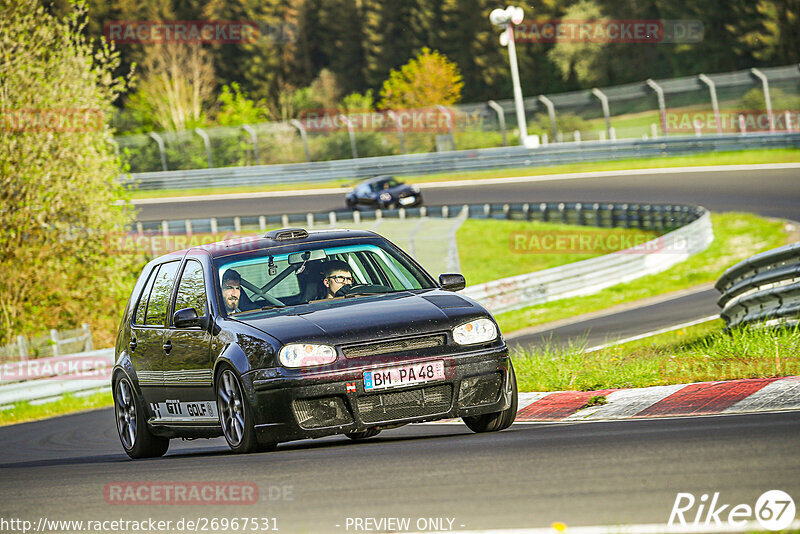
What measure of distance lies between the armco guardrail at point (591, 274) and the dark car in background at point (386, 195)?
16904 millimetres

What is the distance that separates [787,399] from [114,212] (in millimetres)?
21417

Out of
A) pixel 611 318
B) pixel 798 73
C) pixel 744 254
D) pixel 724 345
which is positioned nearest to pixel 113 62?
pixel 611 318

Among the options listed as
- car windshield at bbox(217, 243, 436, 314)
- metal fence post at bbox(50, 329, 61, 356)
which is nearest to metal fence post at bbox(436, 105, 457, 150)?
metal fence post at bbox(50, 329, 61, 356)

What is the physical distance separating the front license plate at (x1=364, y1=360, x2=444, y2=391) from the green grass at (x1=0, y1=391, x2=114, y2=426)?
35.1 feet

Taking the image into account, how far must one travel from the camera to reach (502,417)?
7.47 meters

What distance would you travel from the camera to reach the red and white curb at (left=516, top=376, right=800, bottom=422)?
6.86 meters

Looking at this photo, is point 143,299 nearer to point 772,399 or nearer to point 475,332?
point 475,332

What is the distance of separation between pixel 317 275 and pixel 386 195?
113 feet

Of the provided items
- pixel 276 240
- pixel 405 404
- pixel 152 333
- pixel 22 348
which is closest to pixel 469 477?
pixel 405 404

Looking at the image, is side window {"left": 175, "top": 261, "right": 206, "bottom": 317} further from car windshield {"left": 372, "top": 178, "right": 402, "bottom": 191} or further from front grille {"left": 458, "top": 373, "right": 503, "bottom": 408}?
car windshield {"left": 372, "top": 178, "right": 402, "bottom": 191}

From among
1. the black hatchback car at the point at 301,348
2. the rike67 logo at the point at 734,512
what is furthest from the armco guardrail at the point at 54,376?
the rike67 logo at the point at 734,512

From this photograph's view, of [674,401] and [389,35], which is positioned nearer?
[674,401]

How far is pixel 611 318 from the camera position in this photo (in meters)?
20.0

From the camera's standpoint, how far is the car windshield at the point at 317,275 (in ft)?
26.2
